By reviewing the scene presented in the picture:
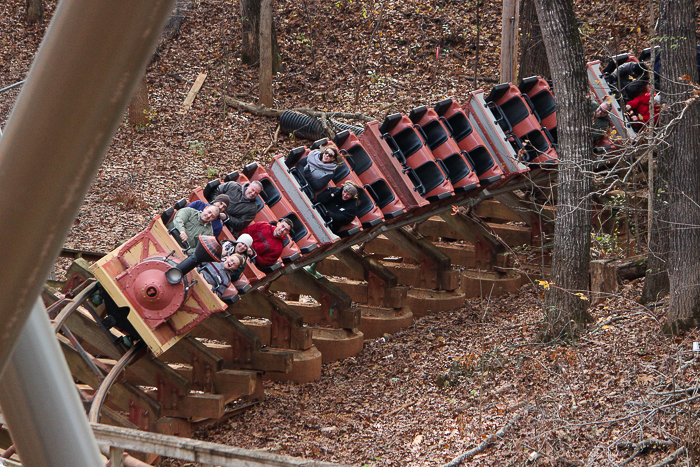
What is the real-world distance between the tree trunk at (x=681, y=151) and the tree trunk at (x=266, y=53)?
11.5m

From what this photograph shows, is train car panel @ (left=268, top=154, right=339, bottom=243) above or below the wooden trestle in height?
above

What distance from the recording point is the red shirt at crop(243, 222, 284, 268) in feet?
27.8

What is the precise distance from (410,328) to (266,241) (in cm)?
293

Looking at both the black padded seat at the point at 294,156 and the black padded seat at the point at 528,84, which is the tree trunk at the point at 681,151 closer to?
the black padded seat at the point at 528,84

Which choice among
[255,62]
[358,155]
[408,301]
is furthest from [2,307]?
[255,62]

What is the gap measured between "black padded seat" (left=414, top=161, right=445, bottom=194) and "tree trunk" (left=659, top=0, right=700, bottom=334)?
11.8ft

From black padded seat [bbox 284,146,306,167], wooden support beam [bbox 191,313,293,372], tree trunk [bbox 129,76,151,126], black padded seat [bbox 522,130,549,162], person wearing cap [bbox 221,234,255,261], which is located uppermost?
tree trunk [bbox 129,76,151,126]

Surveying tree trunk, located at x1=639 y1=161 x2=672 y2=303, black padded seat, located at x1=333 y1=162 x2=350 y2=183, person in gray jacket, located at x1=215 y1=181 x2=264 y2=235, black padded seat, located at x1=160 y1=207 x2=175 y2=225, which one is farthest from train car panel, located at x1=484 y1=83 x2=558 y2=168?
black padded seat, located at x1=160 y1=207 x2=175 y2=225

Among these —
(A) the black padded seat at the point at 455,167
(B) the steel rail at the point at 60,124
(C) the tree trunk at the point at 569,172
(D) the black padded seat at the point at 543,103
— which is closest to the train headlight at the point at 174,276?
(C) the tree trunk at the point at 569,172

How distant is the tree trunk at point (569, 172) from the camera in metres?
7.32

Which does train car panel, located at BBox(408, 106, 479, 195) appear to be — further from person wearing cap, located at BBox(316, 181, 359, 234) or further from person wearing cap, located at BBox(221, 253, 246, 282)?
person wearing cap, located at BBox(221, 253, 246, 282)

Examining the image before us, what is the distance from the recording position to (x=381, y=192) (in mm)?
9852

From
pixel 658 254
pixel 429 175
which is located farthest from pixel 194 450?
pixel 429 175

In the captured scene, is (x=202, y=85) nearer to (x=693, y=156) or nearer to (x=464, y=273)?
(x=464, y=273)
